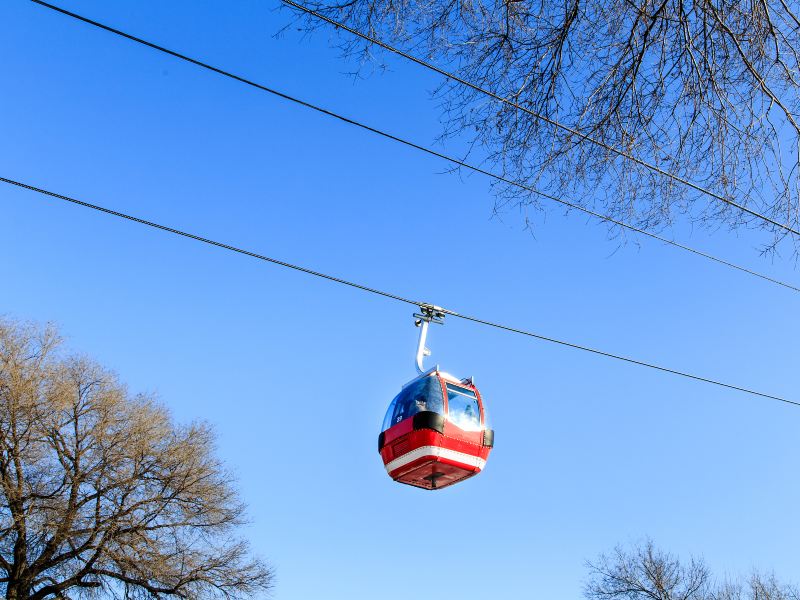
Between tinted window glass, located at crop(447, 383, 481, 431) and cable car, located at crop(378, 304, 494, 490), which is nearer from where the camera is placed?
cable car, located at crop(378, 304, 494, 490)

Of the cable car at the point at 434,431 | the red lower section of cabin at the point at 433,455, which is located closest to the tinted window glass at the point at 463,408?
the cable car at the point at 434,431

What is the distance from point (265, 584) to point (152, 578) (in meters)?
4.13

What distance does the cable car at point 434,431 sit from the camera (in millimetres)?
9797

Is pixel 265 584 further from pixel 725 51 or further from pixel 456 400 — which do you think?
pixel 725 51

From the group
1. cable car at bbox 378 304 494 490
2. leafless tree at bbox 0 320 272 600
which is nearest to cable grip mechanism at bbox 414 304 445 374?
cable car at bbox 378 304 494 490

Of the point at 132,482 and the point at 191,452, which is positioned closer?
the point at 132,482

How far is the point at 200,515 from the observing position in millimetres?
25547

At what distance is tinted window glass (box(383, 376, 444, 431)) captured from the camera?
32.9 ft

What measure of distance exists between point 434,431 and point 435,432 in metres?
0.02

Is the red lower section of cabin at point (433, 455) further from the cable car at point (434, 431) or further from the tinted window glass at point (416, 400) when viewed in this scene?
the tinted window glass at point (416, 400)

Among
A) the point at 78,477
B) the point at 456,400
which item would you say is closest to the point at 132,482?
the point at 78,477

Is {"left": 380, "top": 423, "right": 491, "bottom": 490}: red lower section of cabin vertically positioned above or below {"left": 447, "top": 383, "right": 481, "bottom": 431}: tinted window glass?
below

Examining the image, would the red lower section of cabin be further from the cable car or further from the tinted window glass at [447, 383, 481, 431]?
the tinted window glass at [447, 383, 481, 431]

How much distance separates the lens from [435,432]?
384 inches
